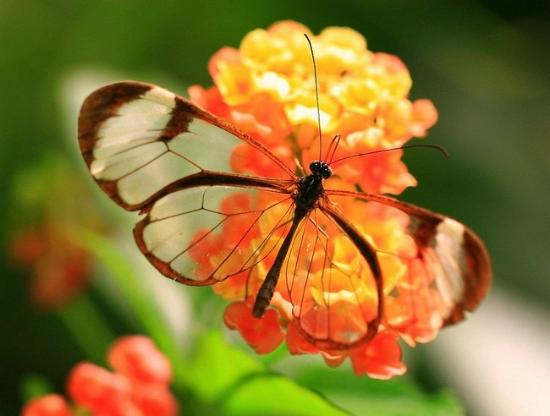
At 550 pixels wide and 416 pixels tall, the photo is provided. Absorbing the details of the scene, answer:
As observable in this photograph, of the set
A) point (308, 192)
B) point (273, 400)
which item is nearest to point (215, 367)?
point (273, 400)

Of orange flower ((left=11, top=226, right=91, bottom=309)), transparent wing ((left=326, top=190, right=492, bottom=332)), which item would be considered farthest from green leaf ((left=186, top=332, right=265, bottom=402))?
orange flower ((left=11, top=226, right=91, bottom=309))

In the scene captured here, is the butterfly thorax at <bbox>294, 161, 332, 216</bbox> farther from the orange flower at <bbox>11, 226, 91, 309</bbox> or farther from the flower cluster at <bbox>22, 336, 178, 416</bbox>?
the orange flower at <bbox>11, 226, 91, 309</bbox>

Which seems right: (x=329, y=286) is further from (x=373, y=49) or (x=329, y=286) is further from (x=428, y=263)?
(x=373, y=49)

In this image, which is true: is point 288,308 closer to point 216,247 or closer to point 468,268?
point 216,247

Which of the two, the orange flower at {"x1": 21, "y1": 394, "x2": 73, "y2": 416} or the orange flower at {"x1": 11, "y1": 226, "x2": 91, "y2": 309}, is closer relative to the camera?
the orange flower at {"x1": 21, "y1": 394, "x2": 73, "y2": 416}

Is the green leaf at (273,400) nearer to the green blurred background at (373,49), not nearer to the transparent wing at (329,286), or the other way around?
the transparent wing at (329,286)

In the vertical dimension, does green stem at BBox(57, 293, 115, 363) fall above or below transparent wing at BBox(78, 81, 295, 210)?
below

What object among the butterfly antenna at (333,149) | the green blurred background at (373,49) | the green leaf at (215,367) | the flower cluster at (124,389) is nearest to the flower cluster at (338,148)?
the butterfly antenna at (333,149)

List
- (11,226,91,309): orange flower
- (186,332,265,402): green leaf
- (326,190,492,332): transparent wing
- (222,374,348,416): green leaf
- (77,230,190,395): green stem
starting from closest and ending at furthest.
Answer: (326,190,492,332): transparent wing < (222,374,348,416): green leaf < (186,332,265,402): green leaf < (77,230,190,395): green stem < (11,226,91,309): orange flower
